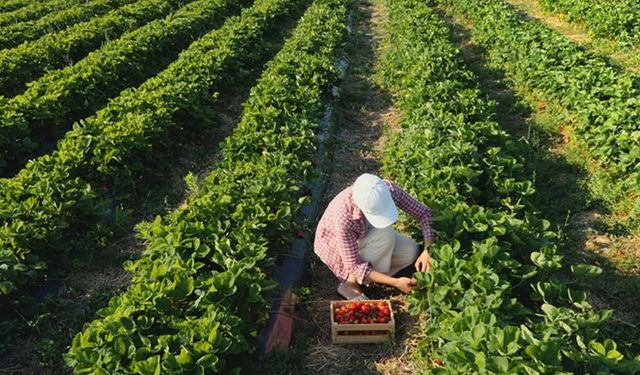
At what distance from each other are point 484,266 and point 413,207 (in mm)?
844

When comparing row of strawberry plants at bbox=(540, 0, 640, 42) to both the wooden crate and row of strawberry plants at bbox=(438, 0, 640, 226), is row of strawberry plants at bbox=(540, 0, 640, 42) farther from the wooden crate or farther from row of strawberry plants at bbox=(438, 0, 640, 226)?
the wooden crate

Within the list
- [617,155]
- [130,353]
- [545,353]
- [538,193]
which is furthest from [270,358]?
[617,155]

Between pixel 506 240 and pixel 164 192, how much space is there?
4.36 m

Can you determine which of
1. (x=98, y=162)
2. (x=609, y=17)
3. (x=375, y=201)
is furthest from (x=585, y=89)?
(x=98, y=162)

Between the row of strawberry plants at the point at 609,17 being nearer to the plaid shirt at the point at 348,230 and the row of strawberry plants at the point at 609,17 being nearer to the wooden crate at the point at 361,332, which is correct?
the plaid shirt at the point at 348,230

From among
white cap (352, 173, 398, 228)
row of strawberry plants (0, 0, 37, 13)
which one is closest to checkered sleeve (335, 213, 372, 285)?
white cap (352, 173, 398, 228)

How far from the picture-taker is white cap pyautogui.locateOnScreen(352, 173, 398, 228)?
13.2 ft

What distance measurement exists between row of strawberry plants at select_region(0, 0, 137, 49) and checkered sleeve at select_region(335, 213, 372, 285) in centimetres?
1110

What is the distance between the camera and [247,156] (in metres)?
6.09

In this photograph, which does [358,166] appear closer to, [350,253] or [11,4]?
[350,253]

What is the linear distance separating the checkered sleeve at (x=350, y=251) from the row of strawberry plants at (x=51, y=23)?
437 inches

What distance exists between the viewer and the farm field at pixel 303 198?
12.1 feet

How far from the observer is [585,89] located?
768 centimetres

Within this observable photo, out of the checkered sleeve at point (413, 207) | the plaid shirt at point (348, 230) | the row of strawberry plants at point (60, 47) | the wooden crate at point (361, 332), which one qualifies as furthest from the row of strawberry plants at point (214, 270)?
the row of strawberry plants at point (60, 47)
